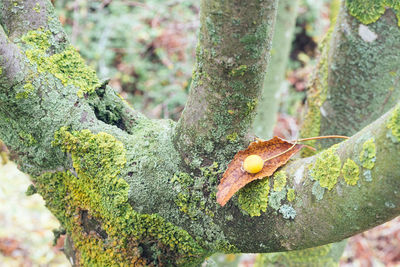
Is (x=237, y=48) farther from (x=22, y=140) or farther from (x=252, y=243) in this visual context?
(x=22, y=140)

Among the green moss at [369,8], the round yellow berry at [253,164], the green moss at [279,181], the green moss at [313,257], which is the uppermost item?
the green moss at [369,8]

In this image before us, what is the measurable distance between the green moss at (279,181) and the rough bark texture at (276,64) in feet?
4.55

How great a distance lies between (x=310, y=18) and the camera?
528 centimetres

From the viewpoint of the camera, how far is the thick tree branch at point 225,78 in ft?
2.69

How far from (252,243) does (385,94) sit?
0.98m

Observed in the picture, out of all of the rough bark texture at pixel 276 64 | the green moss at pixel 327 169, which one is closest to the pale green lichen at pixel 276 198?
the green moss at pixel 327 169

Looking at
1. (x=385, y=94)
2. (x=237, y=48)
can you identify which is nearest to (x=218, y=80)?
(x=237, y=48)

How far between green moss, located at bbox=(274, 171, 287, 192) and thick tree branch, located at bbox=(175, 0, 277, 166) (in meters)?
0.15

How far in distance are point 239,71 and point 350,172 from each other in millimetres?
355

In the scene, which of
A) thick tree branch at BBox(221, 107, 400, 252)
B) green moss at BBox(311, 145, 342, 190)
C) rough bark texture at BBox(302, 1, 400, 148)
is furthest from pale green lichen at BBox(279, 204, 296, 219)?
rough bark texture at BBox(302, 1, 400, 148)

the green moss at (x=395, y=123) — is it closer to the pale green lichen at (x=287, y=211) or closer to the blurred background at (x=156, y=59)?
the pale green lichen at (x=287, y=211)

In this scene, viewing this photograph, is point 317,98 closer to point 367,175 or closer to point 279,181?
point 279,181

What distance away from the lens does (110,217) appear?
1150 mm

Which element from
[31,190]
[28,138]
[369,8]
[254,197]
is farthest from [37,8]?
[369,8]
